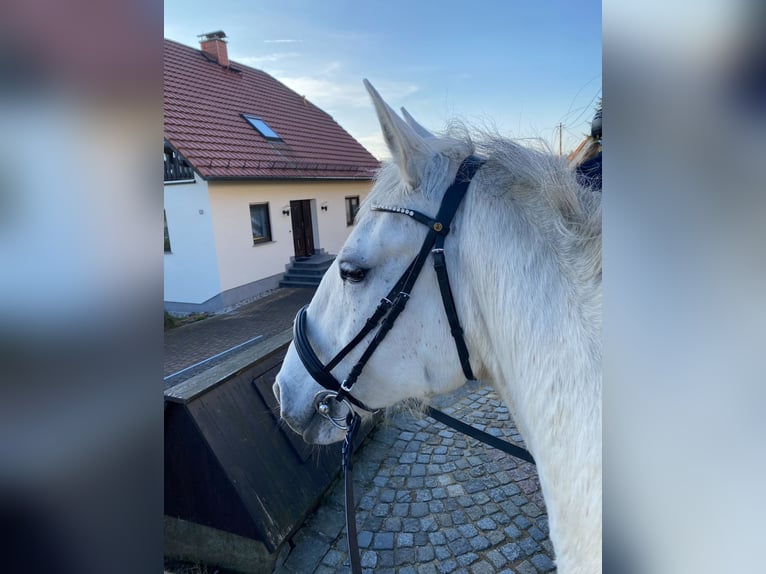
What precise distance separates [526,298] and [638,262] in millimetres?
645

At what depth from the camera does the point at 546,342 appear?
1.02m

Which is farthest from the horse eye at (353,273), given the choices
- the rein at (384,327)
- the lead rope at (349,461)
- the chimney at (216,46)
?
the chimney at (216,46)

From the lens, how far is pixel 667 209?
0.41m

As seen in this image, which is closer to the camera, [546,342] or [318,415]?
[546,342]

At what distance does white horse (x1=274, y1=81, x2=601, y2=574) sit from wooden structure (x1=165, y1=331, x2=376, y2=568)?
1.81 m

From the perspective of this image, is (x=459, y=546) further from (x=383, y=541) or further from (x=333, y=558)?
(x=333, y=558)

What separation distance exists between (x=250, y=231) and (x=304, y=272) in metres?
2.43

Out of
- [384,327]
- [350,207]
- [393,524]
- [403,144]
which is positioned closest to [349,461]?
[384,327]

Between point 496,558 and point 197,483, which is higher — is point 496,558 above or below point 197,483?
below

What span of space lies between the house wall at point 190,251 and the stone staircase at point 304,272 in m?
2.84

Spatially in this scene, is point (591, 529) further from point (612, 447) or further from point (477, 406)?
point (477, 406)

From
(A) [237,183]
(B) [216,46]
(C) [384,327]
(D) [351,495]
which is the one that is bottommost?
(D) [351,495]

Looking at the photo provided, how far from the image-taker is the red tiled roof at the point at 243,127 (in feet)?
38.7

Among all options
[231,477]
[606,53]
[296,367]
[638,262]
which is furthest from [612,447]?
[231,477]
